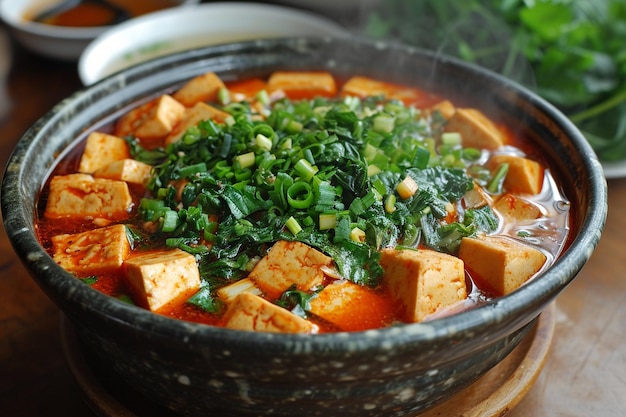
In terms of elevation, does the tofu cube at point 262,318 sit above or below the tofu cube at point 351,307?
above

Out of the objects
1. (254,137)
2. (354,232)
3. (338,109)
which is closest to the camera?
(354,232)

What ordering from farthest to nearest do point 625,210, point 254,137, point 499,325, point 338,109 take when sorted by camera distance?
point 625,210 → point 338,109 → point 254,137 → point 499,325

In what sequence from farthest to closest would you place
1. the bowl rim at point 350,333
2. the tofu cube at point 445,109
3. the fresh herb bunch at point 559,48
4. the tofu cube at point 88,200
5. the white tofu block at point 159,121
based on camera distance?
1. the fresh herb bunch at point 559,48
2. the tofu cube at point 445,109
3. the white tofu block at point 159,121
4. the tofu cube at point 88,200
5. the bowl rim at point 350,333

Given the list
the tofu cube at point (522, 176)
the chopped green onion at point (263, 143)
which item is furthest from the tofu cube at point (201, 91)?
the tofu cube at point (522, 176)

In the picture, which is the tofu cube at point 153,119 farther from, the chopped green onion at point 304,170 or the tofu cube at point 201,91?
the chopped green onion at point 304,170

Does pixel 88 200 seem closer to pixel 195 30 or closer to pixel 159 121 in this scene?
pixel 159 121

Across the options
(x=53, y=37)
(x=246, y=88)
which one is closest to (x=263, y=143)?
(x=246, y=88)

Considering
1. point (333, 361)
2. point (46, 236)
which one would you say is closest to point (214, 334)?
point (333, 361)

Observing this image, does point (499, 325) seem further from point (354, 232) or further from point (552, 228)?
point (552, 228)
